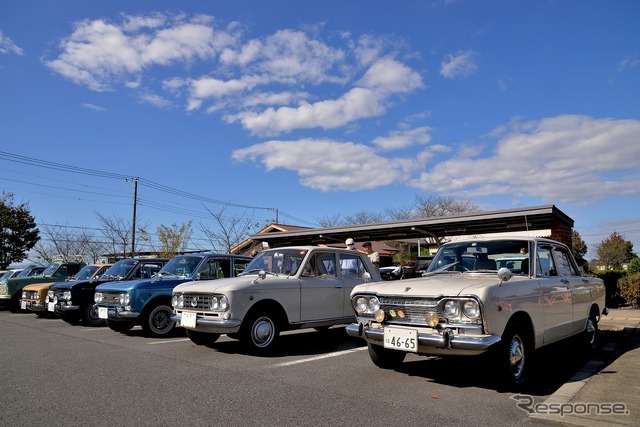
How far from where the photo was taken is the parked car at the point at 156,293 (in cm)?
895

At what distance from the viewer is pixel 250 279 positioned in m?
7.19

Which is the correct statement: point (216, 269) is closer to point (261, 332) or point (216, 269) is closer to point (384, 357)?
point (261, 332)

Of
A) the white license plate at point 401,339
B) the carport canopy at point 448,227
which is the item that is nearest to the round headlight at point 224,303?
the white license plate at point 401,339

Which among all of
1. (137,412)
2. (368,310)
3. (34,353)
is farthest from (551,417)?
(34,353)

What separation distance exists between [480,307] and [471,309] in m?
0.11

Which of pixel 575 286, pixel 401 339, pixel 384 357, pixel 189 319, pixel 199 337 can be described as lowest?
pixel 384 357

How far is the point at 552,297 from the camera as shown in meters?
5.79

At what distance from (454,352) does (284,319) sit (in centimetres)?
330

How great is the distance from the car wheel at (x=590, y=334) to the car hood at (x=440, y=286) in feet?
8.49

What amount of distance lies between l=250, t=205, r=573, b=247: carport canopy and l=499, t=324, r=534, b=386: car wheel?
6516 millimetres

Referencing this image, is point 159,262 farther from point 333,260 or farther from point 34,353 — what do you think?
point 333,260

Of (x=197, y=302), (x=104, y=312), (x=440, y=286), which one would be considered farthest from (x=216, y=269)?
(x=440, y=286)

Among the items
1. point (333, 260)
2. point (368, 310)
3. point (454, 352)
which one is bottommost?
point (454, 352)

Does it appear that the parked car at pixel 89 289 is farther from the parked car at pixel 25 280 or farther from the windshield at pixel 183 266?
the parked car at pixel 25 280
